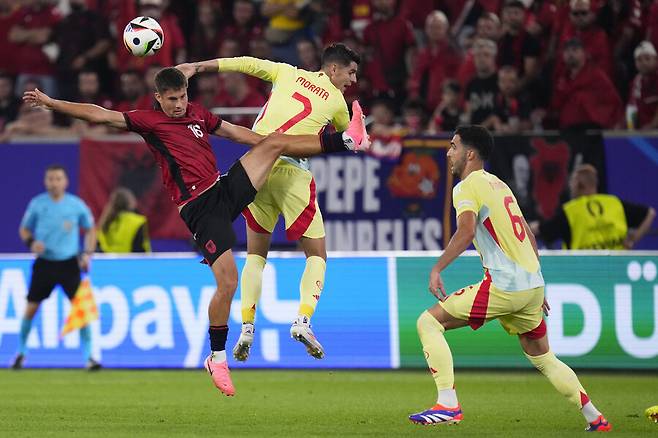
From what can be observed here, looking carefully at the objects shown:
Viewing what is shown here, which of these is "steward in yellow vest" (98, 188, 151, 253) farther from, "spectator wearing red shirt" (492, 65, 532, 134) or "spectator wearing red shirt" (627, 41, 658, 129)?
"spectator wearing red shirt" (627, 41, 658, 129)

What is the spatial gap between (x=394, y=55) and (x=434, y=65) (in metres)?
0.69

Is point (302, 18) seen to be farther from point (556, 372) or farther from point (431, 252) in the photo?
point (556, 372)

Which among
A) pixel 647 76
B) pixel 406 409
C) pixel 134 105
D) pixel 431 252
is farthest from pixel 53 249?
pixel 647 76

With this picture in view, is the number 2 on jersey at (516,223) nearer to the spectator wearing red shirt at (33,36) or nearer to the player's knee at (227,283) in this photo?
the player's knee at (227,283)

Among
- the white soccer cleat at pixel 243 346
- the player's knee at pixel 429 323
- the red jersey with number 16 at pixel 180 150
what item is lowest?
the white soccer cleat at pixel 243 346

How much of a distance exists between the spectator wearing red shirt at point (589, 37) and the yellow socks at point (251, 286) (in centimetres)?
733

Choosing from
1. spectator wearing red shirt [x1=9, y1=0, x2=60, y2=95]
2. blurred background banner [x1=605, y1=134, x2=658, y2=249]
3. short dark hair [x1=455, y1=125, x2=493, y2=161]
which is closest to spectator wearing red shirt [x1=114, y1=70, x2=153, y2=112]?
spectator wearing red shirt [x1=9, y1=0, x2=60, y2=95]

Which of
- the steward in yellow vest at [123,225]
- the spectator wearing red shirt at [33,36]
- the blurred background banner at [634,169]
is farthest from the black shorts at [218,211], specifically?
the spectator wearing red shirt at [33,36]

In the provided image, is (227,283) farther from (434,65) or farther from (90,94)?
(90,94)

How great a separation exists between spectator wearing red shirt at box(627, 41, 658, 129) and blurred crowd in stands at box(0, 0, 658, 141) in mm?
18

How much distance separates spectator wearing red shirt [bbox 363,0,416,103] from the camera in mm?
18797

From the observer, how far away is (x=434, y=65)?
728 inches

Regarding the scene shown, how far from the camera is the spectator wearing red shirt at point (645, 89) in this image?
1670 cm

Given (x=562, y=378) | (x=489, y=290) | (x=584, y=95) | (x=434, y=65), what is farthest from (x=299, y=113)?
(x=434, y=65)
